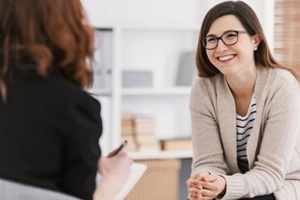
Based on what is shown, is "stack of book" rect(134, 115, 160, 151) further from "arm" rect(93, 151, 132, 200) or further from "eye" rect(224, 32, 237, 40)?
"arm" rect(93, 151, 132, 200)

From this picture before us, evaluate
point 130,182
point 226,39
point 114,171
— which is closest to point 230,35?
point 226,39

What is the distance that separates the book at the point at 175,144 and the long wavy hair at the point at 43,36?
2.36m

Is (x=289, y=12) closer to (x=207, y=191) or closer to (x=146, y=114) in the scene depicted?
(x=146, y=114)

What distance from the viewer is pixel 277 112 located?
2.03 metres

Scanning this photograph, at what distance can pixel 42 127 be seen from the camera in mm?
1188

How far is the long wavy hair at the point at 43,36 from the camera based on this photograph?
118cm

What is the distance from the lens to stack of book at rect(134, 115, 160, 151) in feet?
11.3

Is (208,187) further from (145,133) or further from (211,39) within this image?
(145,133)

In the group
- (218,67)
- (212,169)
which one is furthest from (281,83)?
(212,169)

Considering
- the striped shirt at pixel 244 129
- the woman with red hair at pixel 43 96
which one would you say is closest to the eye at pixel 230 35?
the striped shirt at pixel 244 129

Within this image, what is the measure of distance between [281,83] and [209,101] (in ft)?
0.95

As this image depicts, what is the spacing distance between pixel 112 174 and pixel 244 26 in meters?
0.92

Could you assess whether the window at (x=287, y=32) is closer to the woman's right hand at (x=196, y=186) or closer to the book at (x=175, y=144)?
the book at (x=175, y=144)

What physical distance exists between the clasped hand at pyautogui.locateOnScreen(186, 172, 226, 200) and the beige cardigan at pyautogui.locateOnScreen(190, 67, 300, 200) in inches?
1.1
